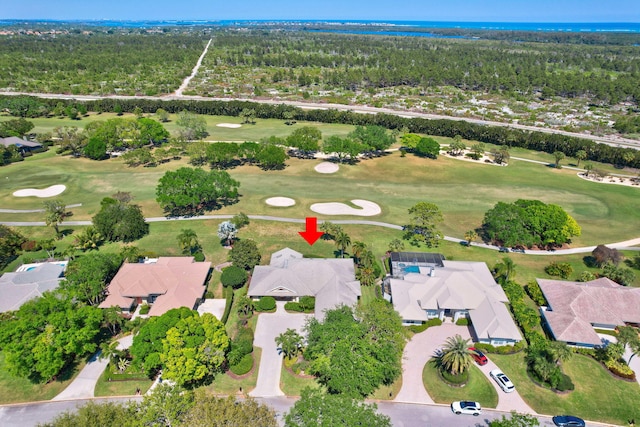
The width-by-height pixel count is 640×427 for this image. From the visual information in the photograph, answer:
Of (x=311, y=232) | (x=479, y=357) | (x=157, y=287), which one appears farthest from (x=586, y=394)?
(x=157, y=287)

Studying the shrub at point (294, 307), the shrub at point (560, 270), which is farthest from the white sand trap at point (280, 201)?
the shrub at point (560, 270)

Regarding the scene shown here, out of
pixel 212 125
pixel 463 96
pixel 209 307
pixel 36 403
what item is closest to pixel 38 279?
pixel 36 403

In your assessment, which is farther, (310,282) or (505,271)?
(505,271)

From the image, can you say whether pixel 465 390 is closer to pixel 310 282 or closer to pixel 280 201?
pixel 310 282

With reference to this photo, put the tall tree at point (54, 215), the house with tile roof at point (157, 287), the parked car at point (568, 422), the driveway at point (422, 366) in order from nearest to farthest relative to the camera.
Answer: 1. the parked car at point (568, 422)
2. the driveway at point (422, 366)
3. the house with tile roof at point (157, 287)
4. the tall tree at point (54, 215)

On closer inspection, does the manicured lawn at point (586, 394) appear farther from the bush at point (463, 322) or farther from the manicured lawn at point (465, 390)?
the bush at point (463, 322)

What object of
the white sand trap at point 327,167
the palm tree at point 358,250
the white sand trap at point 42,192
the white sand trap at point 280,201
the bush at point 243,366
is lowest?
the bush at point 243,366
